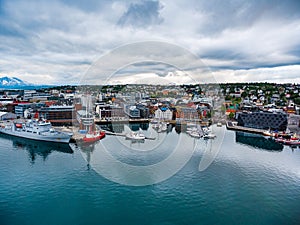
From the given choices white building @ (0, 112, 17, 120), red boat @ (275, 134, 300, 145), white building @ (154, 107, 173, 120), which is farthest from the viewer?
white building @ (154, 107, 173, 120)

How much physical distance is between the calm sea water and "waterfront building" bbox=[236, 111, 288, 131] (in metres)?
4.10

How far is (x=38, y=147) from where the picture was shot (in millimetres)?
6695

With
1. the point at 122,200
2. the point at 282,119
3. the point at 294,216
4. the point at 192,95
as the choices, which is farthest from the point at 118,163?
the point at 192,95

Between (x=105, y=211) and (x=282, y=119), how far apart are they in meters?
8.83

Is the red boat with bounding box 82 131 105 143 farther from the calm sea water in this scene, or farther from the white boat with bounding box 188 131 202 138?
the white boat with bounding box 188 131 202 138

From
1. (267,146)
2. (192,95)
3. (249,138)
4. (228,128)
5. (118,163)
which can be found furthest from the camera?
(192,95)

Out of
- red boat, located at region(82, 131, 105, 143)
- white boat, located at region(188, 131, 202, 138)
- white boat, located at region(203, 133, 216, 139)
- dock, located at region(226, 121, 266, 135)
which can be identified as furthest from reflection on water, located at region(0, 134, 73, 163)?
dock, located at region(226, 121, 266, 135)

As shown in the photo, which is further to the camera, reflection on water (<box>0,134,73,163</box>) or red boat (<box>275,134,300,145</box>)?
red boat (<box>275,134,300,145</box>)

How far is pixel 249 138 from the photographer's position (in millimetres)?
8297

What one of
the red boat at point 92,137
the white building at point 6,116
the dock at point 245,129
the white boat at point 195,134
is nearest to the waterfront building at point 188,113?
the dock at point 245,129

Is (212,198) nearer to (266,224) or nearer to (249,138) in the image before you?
(266,224)

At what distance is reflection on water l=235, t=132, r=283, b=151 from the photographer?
7004 millimetres

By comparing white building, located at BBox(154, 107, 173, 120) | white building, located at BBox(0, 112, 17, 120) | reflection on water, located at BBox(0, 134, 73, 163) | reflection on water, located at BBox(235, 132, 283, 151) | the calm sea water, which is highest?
white building, located at BBox(154, 107, 173, 120)

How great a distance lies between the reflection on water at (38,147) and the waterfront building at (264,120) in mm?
8134
